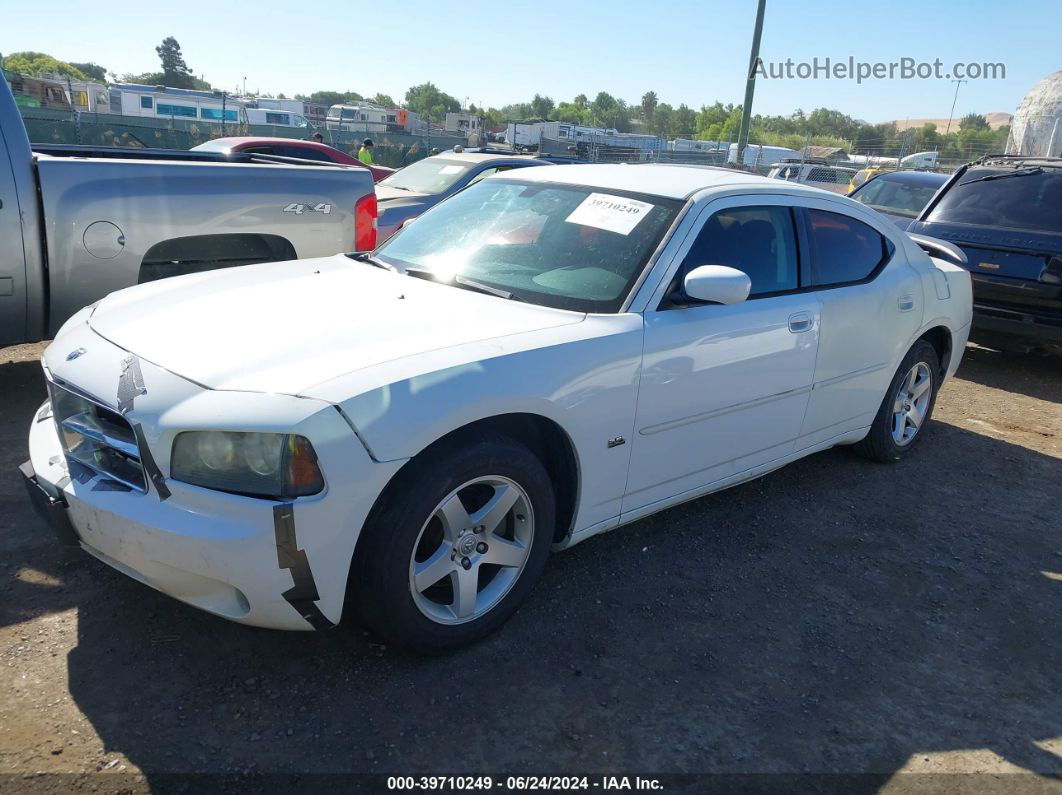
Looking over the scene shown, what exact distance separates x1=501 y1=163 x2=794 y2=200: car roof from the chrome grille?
2.29 m

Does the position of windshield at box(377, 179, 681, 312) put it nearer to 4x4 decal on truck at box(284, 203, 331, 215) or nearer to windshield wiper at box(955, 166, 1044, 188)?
4x4 decal on truck at box(284, 203, 331, 215)

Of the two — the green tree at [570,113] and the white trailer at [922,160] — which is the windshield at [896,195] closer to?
the white trailer at [922,160]

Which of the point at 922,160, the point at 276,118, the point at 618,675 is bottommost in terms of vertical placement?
the point at 618,675

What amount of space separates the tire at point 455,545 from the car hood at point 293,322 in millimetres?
420

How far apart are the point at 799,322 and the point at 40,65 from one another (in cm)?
12075

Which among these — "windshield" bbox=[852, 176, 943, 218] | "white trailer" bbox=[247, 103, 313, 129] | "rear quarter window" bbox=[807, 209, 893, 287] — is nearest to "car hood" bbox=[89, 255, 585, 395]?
"rear quarter window" bbox=[807, 209, 893, 287]

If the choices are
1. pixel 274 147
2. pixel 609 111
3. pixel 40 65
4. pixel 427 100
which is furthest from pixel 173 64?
pixel 274 147

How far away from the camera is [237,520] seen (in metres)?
2.36

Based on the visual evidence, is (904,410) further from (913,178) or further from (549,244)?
(913,178)

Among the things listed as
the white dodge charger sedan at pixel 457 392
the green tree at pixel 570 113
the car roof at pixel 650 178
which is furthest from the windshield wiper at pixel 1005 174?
the green tree at pixel 570 113

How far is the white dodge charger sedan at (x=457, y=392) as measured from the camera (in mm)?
2416

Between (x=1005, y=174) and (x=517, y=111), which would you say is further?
(x=517, y=111)

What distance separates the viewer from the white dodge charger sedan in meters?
2.42

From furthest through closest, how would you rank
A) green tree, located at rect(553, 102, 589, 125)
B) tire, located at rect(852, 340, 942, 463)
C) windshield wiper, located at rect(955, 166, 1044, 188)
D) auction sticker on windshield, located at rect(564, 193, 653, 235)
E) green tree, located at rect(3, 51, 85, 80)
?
green tree, located at rect(553, 102, 589, 125)
green tree, located at rect(3, 51, 85, 80)
windshield wiper, located at rect(955, 166, 1044, 188)
tire, located at rect(852, 340, 942, 463)
auction sticker on windshield, located at rect(564, 193, 653, 235)
